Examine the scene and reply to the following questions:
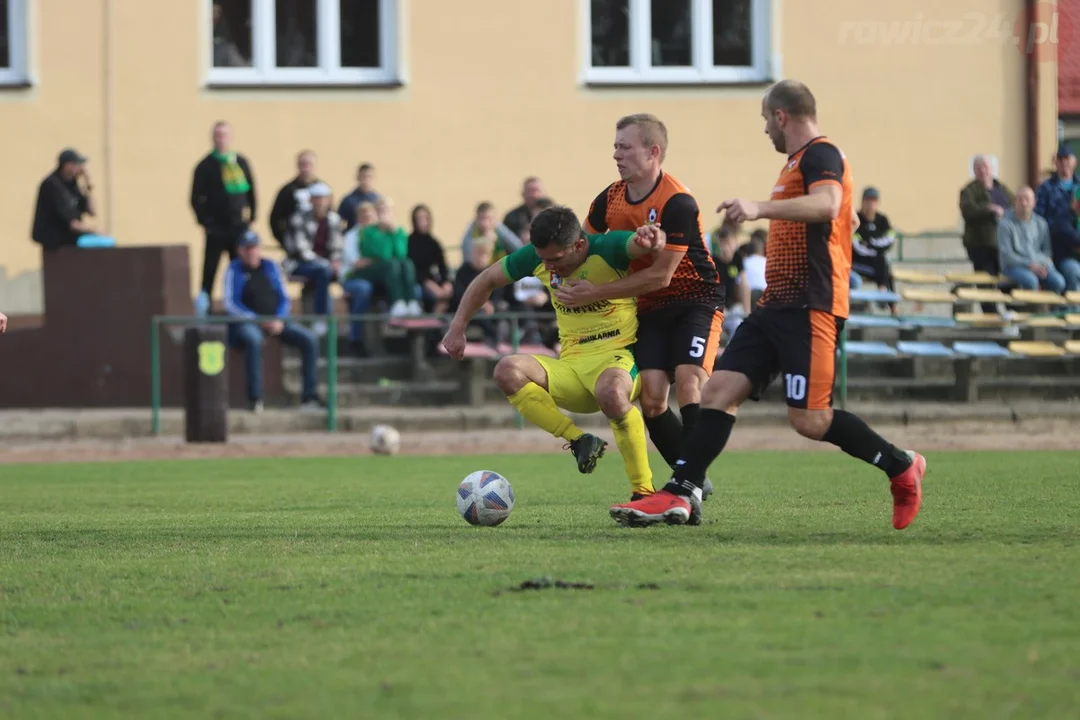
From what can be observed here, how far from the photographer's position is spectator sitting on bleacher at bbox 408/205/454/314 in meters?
20.9

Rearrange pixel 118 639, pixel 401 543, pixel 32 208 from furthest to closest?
1. pixel 32 208
2. pixel 401 543
3. pixel 118 639

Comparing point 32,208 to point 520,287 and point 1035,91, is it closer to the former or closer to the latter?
point 520,287

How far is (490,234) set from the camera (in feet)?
67.2

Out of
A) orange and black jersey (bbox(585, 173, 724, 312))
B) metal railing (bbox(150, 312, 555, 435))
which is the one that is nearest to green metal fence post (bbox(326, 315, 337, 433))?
metal railing (bbox(150, 312, 555, 435))

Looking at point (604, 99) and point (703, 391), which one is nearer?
point (703, 391)

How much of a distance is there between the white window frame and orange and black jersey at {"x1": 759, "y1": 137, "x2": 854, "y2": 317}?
1769 cm

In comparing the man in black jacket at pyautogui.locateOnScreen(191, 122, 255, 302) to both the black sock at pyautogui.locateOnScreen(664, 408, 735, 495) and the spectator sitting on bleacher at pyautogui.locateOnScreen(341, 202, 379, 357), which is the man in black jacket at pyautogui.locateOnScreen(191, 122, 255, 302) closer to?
the spectator sitting on bleacher at pyautogui.locateOnScreen(341, 202, 379, 357)

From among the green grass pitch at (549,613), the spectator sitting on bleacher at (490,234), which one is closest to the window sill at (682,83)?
the spectator sitting on bleacher at (490,234)

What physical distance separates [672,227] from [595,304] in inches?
23.7

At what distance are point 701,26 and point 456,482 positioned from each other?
13.7 m

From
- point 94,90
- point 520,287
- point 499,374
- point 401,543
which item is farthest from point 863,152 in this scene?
point 401,543

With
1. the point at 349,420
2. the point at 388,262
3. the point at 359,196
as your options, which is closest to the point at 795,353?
the point at 349,420

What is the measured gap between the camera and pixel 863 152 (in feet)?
82.9

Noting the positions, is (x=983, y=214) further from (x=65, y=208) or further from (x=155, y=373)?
(x=65, y=208)
